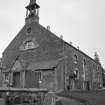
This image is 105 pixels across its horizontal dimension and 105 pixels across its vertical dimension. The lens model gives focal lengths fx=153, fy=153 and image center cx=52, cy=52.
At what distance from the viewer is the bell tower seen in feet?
95.1

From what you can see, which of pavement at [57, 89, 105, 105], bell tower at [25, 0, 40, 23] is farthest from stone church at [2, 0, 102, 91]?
pavement at [57, 89, 105, 105]

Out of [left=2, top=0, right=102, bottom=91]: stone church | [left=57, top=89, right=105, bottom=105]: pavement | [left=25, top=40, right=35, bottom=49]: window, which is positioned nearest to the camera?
[left=57, top=89, right=105, bottom=105]: pavement

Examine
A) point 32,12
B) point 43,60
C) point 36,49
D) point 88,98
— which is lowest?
point 88,98

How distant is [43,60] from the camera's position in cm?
2525

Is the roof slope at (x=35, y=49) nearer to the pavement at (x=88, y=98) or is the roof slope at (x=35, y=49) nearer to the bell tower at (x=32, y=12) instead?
the bell tower at (x=32, y=12)

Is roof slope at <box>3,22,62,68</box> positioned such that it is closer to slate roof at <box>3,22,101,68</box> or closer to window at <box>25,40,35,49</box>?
slate roof at <box>3,22,101,68</box>

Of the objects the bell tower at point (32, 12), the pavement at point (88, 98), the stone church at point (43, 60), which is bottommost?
the pavement at point (88, 98)

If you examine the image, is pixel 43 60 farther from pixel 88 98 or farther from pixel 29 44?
pixel 88 98

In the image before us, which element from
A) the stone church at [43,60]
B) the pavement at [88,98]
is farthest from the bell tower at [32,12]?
Result: the pavement at [88,98]

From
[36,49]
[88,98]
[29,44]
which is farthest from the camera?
[29,44]

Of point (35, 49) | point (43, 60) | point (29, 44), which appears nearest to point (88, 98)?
point (43, 60)

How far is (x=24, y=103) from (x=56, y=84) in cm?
1374

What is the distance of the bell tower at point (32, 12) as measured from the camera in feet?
95.1

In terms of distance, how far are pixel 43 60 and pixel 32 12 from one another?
1016cm
